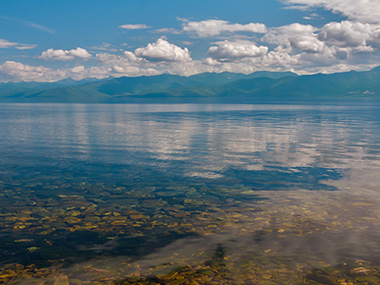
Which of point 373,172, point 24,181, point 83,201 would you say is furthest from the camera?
point 373,172

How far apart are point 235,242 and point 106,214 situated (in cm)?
922

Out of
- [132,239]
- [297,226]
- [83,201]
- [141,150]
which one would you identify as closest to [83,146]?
[141,150]

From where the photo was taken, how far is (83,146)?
169 ft

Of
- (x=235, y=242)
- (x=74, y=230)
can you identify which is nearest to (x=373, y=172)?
(x=235, y=242)

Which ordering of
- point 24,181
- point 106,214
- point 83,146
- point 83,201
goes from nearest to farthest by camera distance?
point 106,214 → point 83,201 → point 24,181 → point 83,146

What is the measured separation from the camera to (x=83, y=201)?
24484 mm

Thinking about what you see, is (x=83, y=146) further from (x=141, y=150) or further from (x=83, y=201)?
(x=83, y=201)

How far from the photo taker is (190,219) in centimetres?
2103

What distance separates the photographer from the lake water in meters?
14.7

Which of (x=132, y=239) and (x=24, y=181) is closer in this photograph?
(x=132, y=239)

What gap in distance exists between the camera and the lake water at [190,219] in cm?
1466

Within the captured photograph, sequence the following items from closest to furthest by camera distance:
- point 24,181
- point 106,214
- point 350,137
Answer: point 106,214, point 24,181, point 350,137

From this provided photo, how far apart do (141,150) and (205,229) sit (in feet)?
98.3

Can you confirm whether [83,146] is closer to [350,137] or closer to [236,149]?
[236,149]
